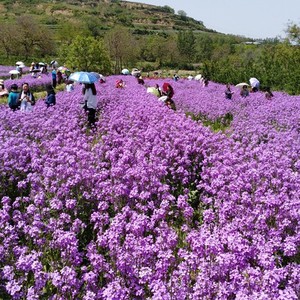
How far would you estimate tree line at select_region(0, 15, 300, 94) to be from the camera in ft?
105

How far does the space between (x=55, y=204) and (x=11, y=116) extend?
5748mm

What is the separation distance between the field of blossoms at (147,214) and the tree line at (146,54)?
65.3 feet

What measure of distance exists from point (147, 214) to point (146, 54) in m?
83.5

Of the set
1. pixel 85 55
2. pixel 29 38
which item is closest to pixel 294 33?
pixel 85 55

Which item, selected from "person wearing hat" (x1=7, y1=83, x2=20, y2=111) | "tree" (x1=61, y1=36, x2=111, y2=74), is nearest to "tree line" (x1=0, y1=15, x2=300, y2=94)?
"tree" (x1=61, y1=36, x2=111, y2=74)

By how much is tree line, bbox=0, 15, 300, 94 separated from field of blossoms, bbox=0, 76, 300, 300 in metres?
19.9

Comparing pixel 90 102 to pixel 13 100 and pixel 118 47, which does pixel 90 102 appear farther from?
pixel 118 47

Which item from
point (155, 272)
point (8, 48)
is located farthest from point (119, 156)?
point (8, 48)

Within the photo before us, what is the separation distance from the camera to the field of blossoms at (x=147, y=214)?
3.84 meters

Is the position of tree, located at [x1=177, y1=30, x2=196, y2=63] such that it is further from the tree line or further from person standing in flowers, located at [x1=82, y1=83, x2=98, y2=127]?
person standing in flowers, located at [x1=82, y1=83, x2=98, y2=127]

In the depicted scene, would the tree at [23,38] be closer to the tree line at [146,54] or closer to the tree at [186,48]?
the tree line at [146,54]

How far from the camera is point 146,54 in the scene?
86062 mm

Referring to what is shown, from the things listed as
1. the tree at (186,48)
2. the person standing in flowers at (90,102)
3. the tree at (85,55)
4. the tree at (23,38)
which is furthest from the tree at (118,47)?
the person standing in flowers at (90,102)

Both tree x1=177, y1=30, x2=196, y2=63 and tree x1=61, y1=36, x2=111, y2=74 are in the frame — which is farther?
tree x1=177, y1=30, x2=196, y2=63
